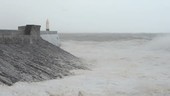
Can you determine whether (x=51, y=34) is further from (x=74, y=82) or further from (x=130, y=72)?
(x=74, y=82)

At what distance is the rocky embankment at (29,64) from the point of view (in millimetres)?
8828

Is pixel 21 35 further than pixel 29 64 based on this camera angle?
Yes

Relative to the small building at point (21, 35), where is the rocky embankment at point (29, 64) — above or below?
below

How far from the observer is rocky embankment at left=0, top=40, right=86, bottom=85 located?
8828 millimetres

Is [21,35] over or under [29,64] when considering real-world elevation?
over

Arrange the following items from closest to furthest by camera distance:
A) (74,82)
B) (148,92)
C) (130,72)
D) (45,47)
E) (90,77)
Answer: (148,92)
(74,82)
(90,77)
(130,72)
(45,47)

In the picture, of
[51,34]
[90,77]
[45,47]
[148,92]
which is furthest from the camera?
[51,34]

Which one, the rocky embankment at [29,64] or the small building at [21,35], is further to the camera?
the small building at [21,35]

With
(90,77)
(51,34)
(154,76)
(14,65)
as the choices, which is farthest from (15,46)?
(51,34)

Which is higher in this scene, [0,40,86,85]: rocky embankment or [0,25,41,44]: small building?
[0,25,41,44]: small building

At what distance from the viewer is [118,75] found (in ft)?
35.9

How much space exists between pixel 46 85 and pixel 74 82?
3.57 feet

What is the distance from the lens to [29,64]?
10281 mm

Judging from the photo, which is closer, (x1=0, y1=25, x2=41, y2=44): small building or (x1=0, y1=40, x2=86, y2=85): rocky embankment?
(x1=0, y1=40, x2=86, y2=85): rocky embankment
